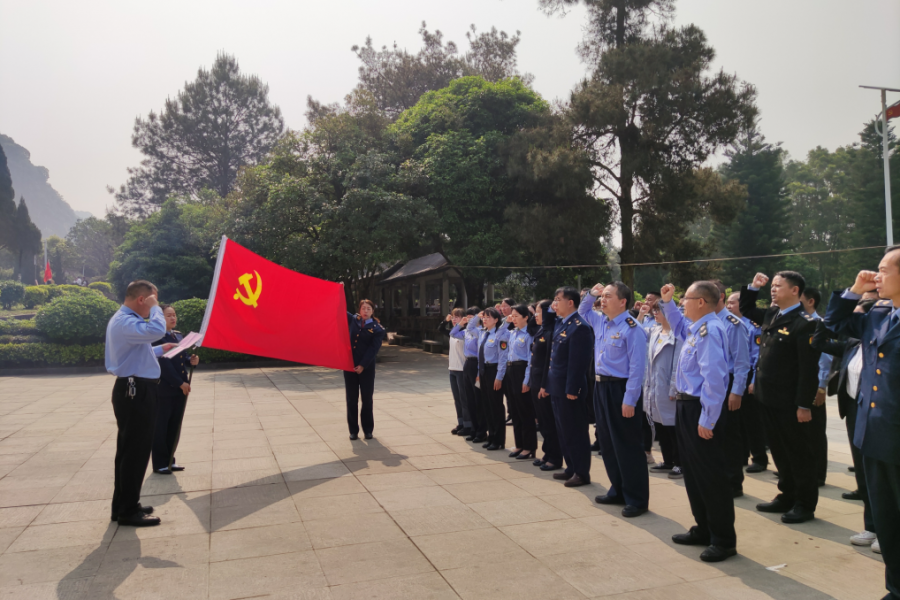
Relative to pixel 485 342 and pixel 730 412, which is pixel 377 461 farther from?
pixel 730 412

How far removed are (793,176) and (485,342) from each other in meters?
56.0

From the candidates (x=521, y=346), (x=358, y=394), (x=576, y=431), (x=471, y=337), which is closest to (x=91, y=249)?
(x=358, y=394)

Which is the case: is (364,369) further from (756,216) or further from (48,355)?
(756,216)

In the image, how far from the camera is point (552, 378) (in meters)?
5.62

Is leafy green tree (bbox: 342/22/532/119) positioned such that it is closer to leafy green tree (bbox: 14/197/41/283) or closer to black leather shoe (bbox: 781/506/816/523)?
black leather shoe (bbox: 781/506/816/523)

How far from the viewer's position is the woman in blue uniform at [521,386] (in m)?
6.68

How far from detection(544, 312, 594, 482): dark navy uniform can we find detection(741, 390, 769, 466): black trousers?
1.84 metres

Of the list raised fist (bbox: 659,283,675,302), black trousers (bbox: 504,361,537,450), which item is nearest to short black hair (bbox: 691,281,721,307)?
raised fist (bbox: 659,283,675,302)

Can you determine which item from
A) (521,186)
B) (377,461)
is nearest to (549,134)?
(521,186)

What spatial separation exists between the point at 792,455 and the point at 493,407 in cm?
330

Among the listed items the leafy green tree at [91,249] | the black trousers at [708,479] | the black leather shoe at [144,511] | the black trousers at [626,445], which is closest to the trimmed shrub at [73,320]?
the black leather shoe at [144,511]

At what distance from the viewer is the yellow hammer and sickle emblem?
6.29 m

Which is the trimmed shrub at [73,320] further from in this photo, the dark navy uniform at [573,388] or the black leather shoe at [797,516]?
the black leather shoe at [797,516]

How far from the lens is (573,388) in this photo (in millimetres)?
5328
